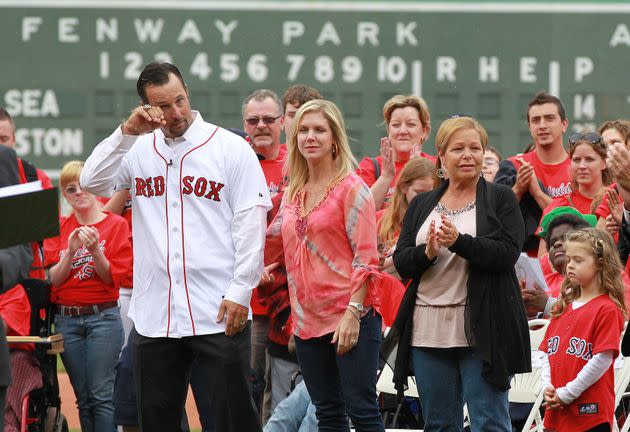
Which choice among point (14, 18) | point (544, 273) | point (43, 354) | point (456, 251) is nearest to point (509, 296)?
point (456, 251)

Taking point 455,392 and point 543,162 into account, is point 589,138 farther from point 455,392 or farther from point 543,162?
point 455,392

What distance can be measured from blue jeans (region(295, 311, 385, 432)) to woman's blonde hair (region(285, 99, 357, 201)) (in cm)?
64

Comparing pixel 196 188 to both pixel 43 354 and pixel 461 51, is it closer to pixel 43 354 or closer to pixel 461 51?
pixel 43 354

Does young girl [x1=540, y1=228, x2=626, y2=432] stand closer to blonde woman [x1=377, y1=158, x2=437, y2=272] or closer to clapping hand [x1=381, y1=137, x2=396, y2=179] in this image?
blonde woman [x1=377, y1=158, x2=437, y2=272]

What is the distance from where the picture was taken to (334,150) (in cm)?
557

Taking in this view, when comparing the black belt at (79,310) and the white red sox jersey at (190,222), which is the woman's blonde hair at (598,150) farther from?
the black belt at (79,310)

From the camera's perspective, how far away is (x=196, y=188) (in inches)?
199

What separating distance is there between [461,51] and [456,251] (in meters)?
11.1

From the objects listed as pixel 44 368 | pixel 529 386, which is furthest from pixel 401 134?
pixel 44 368

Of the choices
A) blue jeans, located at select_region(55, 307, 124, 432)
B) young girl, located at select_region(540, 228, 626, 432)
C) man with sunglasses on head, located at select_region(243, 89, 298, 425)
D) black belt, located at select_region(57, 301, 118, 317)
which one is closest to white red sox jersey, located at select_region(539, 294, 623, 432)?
young girl, located at select_region(540, 228, 626, 432)

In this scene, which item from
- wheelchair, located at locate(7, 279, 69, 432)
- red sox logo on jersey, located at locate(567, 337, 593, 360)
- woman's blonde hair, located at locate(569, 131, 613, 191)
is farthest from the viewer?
wheelchair, located at locate(7, 279, 69, 432)

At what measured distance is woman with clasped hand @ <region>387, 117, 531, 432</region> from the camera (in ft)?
16.2

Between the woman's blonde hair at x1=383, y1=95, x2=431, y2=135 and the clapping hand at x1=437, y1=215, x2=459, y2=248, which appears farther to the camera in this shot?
the woman's blonde hair at x1=383, y1=95, x2=431, y2=135

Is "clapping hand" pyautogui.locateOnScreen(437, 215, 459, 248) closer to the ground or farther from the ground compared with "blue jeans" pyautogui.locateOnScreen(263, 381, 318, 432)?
farther from the ground
